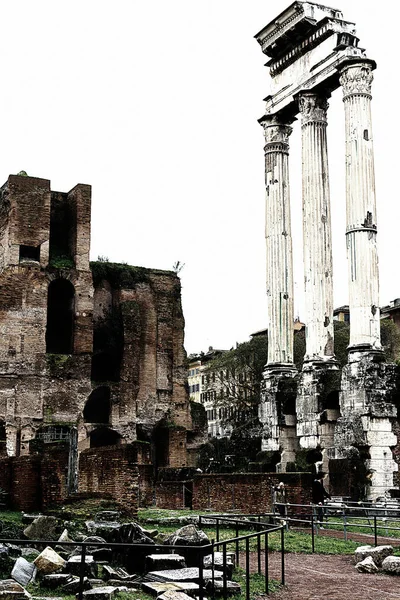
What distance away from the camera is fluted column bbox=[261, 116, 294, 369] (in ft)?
92.3

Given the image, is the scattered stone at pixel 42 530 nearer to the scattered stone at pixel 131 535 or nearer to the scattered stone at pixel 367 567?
the scattered stone at pixel 131 535

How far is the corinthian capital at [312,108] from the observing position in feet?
89.0

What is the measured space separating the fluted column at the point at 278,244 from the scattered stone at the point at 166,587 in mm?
19314

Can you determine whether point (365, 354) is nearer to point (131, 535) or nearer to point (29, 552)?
point (131, 535)

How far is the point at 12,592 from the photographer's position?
305 inches

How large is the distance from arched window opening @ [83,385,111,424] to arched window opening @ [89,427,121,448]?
0.78 m

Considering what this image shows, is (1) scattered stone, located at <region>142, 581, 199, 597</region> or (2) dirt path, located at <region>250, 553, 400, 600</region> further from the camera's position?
(2) dirt path, located at <region>250, 553, 400, 600</region>

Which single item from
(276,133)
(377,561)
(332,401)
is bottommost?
(377,561)

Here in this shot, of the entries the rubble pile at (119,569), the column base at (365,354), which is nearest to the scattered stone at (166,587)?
the rubble pile at (119,569)

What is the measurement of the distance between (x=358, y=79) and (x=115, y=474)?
1476cm

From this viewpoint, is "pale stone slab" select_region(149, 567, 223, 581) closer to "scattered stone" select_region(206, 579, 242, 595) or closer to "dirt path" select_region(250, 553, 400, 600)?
"scattered stone" select_region(206, 579, 242, 595)

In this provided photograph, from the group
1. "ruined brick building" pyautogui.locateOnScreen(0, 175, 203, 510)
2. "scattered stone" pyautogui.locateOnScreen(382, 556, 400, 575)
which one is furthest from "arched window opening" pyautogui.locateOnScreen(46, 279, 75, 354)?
"scattered stone" pyautogui.locateOnScreen(382, 556, 400, 575)

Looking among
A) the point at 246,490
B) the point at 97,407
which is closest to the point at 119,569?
the point at 246,490

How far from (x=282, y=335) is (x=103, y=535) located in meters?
17.3
